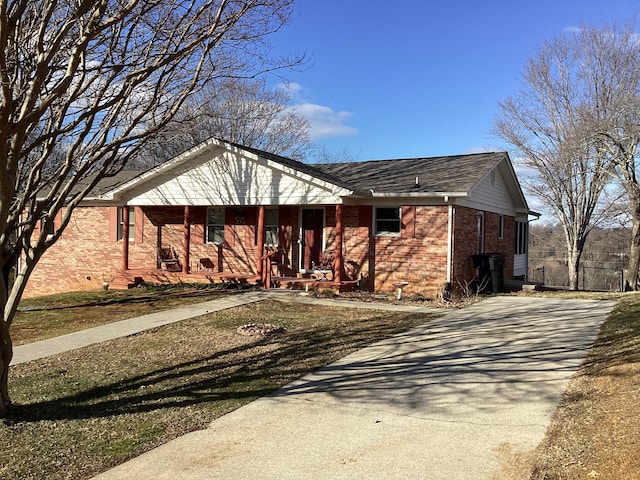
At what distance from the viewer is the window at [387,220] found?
15266mm

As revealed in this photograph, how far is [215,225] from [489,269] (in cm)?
913

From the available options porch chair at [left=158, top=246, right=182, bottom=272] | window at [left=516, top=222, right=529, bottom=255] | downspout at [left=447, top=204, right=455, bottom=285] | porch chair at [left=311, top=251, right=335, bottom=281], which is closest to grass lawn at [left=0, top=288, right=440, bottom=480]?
downspout at [left=447, top=204, right=455, bottom=285]

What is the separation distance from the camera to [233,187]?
1622 centimetres

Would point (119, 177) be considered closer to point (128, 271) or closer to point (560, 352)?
point (128, 271)

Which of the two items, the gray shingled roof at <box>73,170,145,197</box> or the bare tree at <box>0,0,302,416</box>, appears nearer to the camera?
the bare tree at <box>0,0,302,416</box>

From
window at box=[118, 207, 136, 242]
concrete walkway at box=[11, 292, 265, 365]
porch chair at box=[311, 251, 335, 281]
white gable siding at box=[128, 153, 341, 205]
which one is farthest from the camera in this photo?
window at box=[118, 207, 136, 242]

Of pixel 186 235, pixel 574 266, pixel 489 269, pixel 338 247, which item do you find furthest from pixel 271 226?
pixel 574 266

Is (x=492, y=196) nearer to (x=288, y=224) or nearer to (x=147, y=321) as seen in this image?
(x=288, y=224)

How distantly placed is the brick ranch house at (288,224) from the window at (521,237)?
73.1 inches

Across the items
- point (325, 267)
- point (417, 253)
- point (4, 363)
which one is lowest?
point (4, 363)

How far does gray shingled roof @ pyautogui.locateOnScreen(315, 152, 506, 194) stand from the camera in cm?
1483

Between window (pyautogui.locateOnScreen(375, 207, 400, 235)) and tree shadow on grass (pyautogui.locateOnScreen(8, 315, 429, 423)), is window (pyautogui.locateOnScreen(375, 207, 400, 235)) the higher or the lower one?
the higher one

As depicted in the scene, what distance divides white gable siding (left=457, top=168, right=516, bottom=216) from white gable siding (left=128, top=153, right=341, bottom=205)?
14.2 ft

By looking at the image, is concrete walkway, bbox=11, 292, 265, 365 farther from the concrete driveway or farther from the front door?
the concrete driveway
